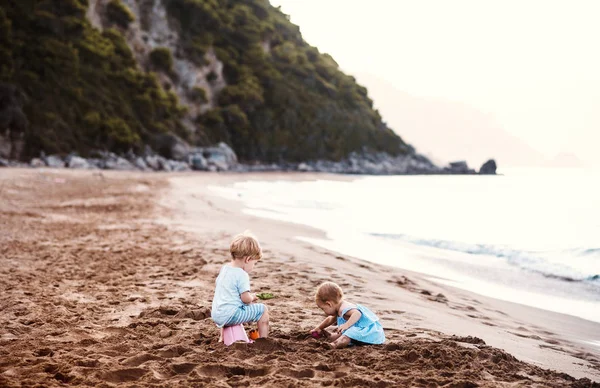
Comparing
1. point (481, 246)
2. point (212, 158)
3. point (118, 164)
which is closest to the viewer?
point (481, 246)

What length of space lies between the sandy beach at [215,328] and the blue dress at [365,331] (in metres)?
0.12

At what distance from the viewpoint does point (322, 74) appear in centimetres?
8175

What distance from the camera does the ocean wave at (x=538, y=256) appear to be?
8.88m

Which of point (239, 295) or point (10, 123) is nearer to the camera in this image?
point (239, 295)

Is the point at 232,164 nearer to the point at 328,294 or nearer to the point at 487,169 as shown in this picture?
the point at 328,294

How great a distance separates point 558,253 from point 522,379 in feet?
28.5

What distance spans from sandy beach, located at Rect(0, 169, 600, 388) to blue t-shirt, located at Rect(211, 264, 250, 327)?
0.25 metres

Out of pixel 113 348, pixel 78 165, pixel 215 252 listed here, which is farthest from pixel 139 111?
pixel 113 348

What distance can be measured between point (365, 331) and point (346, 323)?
0.17 meters

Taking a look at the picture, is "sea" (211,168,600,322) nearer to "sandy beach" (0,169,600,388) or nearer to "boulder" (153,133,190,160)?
"sandy beach" (0,169,600,388)

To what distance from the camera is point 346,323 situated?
163 inches

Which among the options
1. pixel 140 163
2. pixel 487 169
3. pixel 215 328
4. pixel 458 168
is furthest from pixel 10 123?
pixel 487 169

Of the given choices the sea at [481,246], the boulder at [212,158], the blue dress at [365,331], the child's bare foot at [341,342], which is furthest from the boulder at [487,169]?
the child's bare foot at [341,342]

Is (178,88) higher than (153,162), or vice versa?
(178,88)
